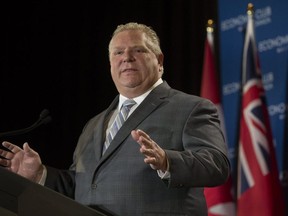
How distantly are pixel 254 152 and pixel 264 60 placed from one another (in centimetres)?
69

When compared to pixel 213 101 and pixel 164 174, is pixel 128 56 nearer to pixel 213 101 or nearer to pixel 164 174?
pixel 164 174

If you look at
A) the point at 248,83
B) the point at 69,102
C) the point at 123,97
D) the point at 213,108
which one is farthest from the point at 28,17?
the point at 213,108

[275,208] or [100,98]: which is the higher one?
[100,98]

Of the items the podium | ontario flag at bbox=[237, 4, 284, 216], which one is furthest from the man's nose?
ontario flag at bbox=[237, 4, 284, 216]

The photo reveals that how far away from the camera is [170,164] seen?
2.37 metres

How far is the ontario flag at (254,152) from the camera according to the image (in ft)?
14.0

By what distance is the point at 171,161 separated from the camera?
2369 millimetres

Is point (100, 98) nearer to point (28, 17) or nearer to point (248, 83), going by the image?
point (28, 17)

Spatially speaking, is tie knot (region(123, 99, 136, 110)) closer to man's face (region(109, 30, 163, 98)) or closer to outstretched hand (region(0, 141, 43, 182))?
man's face (region(109, 30, 163, 98))

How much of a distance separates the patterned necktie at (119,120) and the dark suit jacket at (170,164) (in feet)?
0.13

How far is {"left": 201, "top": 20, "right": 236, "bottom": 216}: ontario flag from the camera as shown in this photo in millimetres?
4410

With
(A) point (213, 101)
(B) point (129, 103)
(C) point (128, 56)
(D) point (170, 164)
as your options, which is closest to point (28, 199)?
(D) point (170, 164)

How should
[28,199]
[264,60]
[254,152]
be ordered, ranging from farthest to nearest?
A: [264,60]
[254,152]
[28,199]

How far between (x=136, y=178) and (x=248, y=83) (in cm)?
206
